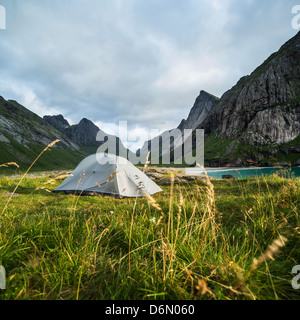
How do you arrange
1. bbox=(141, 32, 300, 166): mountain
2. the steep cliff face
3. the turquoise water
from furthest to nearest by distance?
the steep cliff face
bbox=(141, 32, 300, 166): mountain
the turquoise water

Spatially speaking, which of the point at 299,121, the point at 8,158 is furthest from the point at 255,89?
the point at 8,158

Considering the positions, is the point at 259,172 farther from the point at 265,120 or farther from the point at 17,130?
→ the point at 17,130

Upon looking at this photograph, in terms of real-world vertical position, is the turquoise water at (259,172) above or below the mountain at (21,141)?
below

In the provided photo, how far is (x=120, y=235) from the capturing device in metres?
3.64

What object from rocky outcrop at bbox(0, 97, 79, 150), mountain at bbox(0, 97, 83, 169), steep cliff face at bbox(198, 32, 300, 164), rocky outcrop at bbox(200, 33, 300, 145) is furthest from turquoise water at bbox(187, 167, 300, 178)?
rocky outcrop at bbox(0, 97, 79, 150)

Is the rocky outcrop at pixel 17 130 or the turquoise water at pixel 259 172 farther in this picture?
the rocky outcrop at pixel 17 130

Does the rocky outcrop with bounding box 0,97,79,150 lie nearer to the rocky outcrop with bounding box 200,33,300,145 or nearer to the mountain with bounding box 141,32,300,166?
the mountain with bounding box 141,32,300,166

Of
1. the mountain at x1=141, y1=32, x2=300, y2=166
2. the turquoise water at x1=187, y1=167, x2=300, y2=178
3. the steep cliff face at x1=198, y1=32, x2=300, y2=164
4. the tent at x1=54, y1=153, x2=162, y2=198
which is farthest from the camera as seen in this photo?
the steep cliff face at x1=198, y1=32, x2=300, y2=164

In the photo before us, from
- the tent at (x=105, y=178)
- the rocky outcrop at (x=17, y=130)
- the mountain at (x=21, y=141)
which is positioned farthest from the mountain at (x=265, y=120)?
the rocky outcrop at (x=17, y=130)

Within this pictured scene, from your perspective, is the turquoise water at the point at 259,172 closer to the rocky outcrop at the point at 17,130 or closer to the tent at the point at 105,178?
A: the tent at the point at 105,178

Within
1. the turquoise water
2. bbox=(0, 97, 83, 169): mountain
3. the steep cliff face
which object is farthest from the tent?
the steep cliff face

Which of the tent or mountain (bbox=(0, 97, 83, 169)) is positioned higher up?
mountain (bbox=(0, 97, 83, 169))

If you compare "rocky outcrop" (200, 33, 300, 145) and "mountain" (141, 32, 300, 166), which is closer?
"mountain" (141, 32, 300, 166)

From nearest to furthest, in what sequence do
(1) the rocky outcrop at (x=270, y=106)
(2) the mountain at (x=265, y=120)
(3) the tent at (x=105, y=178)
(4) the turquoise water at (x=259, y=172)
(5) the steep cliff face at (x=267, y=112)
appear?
(4) the turquoise water at (x=259, y=172) < (3) the tent at (x=105, y=178) < (2) the mountain at (x=265, y=120) < (5) the steep cliff face at (x=267, y=112) < (1) the rocky outcrop at (x=270, y=106)
